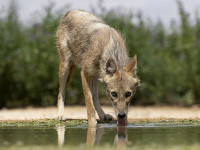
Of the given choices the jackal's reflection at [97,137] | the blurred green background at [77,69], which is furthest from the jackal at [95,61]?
the blurred green background at [77,69]

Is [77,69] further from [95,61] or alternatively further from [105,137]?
[105,137]

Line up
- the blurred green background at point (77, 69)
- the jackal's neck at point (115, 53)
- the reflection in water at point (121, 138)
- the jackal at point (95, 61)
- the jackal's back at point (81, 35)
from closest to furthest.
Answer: the reflection in water at point (121, 138), the jackal at point (95, 61), the jackal's neck at point (115, 53), the jackal's back at point (81, 35), the blurred green background at point (77, 69)

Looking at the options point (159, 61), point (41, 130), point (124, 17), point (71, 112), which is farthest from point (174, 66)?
point (41, 130)

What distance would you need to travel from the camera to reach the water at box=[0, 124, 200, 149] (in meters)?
6.00

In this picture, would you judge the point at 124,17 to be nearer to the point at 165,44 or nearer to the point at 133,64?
the point at 165,44

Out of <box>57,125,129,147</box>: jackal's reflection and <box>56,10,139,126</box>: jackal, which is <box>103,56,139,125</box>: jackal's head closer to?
<box>56,10,139,126</box>: jackal

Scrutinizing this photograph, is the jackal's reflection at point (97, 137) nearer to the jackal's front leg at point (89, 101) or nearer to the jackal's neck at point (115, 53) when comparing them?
the jackal's front leg at point (89, 101)

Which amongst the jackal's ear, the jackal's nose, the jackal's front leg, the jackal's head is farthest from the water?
the jackal's front leg

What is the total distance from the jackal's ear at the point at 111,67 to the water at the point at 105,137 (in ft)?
3.32

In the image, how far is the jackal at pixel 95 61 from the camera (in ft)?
28.1

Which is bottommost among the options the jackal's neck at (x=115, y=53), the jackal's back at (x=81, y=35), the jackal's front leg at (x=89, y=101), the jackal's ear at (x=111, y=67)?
the jackal's front leg at (x=89, y=101)

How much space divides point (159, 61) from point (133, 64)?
692 cm

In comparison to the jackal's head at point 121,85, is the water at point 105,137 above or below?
below

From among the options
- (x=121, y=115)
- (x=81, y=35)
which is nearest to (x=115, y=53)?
(x=121, y=115)
